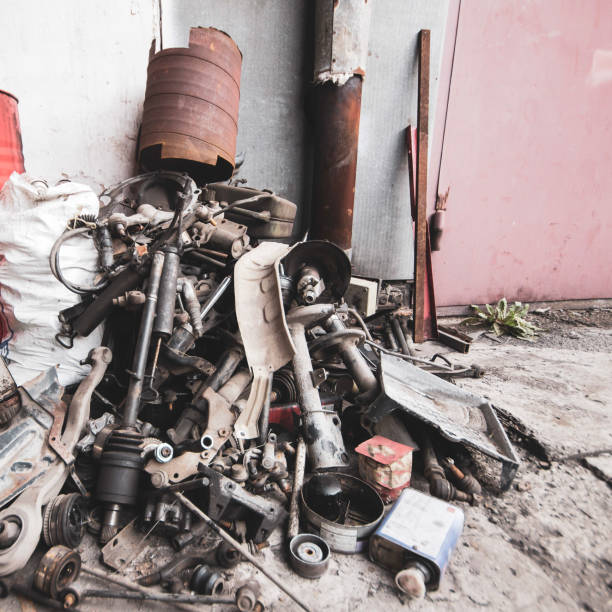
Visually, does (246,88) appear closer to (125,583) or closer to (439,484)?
(439,484)

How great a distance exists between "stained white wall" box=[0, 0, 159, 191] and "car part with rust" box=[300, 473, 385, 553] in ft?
8.53

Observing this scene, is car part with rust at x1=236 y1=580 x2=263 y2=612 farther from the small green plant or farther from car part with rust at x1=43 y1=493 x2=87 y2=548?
the small green plant

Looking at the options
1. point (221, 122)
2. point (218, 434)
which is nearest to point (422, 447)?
point (218, 434)

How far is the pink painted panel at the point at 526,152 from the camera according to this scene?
388 cm

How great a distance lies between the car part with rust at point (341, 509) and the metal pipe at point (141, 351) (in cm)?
69

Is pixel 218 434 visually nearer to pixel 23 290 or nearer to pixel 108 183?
pixel 23 290

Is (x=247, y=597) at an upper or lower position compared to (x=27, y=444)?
lower

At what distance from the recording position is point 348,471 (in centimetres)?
173

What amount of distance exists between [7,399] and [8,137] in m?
1.57

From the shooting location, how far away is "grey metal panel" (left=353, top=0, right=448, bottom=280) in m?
3.34

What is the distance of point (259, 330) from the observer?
5.64 feet

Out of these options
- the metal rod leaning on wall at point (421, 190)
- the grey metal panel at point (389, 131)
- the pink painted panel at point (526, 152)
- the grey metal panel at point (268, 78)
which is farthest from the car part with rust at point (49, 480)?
the pink painted panel at point (526, 152)

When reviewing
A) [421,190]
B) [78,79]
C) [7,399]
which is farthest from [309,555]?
[78,79]

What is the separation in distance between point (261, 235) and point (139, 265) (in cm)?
93
